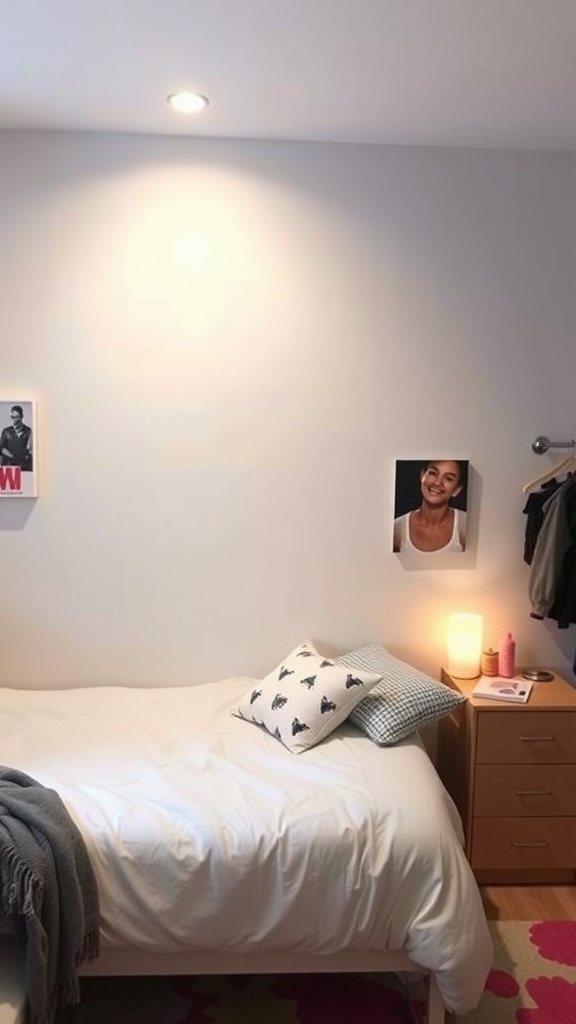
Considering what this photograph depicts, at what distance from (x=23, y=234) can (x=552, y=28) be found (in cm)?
182

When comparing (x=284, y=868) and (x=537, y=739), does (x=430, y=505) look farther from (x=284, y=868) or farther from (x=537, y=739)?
(x=284, y=868)

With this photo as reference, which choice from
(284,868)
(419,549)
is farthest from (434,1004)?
(419,549)

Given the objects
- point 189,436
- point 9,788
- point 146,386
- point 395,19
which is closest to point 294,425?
point 189,436

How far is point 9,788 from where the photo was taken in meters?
1.96

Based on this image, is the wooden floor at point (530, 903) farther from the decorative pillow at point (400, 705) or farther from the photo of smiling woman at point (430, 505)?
the photo of smiling woman at point (430, 505)

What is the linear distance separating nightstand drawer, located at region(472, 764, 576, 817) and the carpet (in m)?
0.46

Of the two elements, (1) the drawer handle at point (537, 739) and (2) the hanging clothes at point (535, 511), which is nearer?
(1) the drawer handle at point (537, 739)

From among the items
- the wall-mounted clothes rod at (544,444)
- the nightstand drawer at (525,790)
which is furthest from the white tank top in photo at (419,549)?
the nightstand drawer at (525,790)

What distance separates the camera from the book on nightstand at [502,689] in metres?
2.65

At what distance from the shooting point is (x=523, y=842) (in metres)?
2.63

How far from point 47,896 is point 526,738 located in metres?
1.61

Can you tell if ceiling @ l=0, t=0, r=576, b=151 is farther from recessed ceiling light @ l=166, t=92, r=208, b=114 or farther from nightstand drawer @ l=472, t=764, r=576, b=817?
nightstand drawer @ l=472, t=764, r=576, b=817

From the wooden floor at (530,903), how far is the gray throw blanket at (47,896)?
1.39m

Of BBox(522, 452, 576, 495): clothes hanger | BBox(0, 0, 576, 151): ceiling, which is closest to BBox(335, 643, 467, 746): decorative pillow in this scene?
BBox(522, 452, 576, 495): clothes hanger
